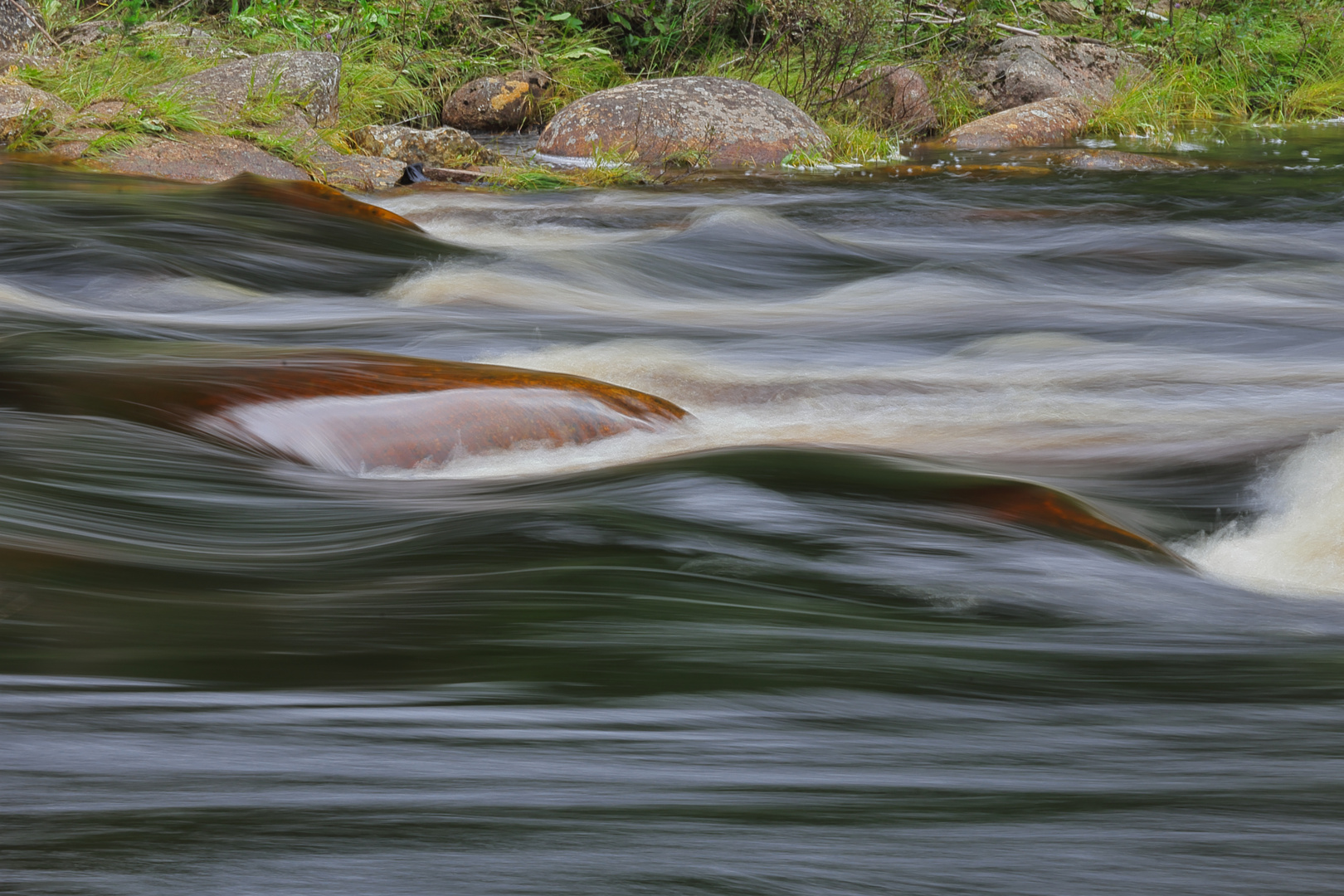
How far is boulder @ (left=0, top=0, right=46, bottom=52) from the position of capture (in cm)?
934

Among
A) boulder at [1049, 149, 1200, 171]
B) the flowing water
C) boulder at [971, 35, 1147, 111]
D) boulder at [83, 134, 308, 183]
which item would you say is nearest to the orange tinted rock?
the flowing water

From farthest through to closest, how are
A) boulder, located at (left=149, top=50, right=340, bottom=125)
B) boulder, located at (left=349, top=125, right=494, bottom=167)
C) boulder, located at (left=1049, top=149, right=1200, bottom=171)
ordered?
1. boulder, located at (left=1049, top=149, right=1200, bottom=171)
2. boulder, located at (left=349, top=125, right=494, bottom=167)
3. boulder, located at (left=149, top=50, right=340, bottom=125)

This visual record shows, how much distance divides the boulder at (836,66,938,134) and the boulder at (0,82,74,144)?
277 inches

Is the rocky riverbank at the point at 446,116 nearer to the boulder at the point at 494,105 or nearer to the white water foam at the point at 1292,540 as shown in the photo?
the boulder at the point at 494,105

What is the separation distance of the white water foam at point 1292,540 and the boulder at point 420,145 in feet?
25.8

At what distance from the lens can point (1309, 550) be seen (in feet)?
8.68

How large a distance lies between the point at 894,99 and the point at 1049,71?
7.85ft

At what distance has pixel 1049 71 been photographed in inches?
552

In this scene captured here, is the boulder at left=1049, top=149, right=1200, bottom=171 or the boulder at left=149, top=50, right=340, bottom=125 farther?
the boulder at left=1049, top=149, right=1200, bottom=171

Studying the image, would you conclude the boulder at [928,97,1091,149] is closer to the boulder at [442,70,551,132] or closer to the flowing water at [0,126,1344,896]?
the boulder at [442,70,551,132]

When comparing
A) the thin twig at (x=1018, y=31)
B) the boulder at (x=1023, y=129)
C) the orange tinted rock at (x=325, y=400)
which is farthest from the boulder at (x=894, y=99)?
the orange tinted rock at (x=325, y=400)

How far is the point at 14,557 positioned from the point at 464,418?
1.39 metres

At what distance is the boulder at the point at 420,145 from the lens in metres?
10.0

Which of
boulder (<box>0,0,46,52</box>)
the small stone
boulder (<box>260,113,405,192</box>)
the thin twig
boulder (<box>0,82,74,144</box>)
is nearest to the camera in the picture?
boulder (<box>0,82,74,144</box>)
